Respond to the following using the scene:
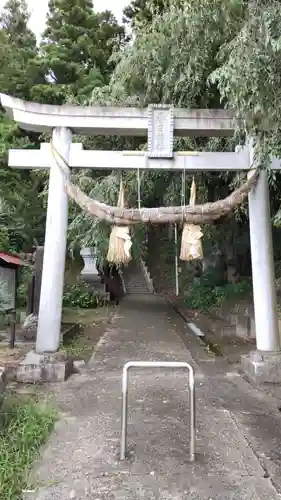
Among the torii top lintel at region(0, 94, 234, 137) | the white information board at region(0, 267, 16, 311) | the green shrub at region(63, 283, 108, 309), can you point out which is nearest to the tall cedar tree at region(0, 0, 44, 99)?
the green shrub at region(63, 283, 108, 309)

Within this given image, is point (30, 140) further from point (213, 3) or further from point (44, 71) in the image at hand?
point (213, 3)

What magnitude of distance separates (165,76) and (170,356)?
A: 17.2 feet

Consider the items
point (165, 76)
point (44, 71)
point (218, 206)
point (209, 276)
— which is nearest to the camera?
point (218, 206)

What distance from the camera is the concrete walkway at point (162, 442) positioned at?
312 cm

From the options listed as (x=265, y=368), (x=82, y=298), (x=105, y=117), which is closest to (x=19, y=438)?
(x=265, y=368)

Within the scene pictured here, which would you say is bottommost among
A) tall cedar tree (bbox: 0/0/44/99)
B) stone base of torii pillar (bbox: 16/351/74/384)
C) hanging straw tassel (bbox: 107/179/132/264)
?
stone base of torii pillar (bbox: 16/351/74/384)

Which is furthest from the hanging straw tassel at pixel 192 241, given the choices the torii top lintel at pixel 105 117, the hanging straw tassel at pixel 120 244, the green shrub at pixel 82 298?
the green shrub at pixel 82 298

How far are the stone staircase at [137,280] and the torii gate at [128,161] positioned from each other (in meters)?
18.7

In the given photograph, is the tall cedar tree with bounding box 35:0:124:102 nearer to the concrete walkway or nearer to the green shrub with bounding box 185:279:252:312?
the green shrub with bounding box 185:279:252:312

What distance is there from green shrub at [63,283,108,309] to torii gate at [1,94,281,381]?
10.3 m

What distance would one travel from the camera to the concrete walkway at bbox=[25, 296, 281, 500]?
Answer: 3125 millimetres

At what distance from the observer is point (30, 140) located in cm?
1705

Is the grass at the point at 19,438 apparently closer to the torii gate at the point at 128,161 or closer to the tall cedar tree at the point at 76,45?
the torii gate at the point at 128,161

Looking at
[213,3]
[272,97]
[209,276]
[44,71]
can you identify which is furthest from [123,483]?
[44,71]
